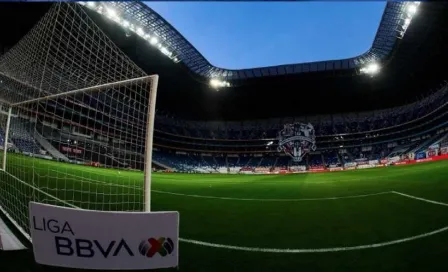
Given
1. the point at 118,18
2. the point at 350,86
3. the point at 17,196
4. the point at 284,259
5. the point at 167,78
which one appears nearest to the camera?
the point at 284,259

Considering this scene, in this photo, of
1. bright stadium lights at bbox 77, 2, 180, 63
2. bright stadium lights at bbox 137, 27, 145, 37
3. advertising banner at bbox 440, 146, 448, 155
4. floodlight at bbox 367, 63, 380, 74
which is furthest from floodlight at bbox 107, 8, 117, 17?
advertising banner at bbox 440, 146, 448, 155

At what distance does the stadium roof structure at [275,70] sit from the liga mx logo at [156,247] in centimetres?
2258

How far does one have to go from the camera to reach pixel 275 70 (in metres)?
43.1

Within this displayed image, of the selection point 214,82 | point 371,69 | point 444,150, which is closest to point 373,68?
point 371,69

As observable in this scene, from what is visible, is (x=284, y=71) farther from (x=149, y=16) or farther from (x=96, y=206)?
(x=96, y=206)

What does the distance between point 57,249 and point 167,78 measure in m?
40.5

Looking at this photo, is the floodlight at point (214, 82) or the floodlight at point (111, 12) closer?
the floodlight at point (111, 12)

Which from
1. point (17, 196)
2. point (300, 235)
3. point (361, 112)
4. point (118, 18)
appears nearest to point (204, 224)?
point (300, 235)

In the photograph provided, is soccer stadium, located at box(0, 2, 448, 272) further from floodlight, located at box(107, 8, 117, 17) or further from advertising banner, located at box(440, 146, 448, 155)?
floodlight, located at box(107, 8, 117, 17)

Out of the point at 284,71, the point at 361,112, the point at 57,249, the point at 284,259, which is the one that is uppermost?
the point at 284,71

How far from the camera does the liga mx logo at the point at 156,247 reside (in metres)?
3.17

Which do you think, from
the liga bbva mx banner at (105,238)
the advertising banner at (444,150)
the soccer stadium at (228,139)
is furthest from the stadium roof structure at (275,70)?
the liga bbva mx banner at (105,238)

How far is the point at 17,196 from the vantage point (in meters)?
6.83

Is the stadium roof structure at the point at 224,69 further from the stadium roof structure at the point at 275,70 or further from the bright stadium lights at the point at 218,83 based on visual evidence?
the bright stadium lights at the point at 218,83
